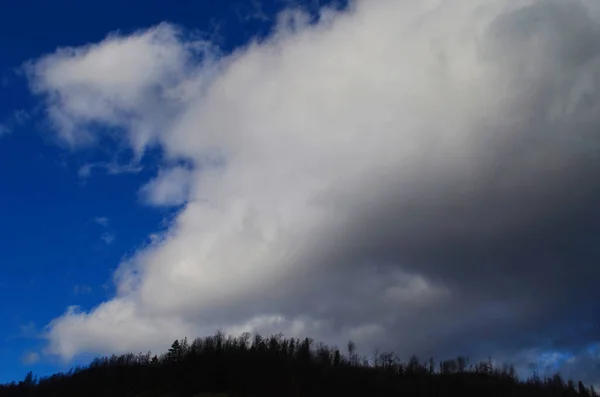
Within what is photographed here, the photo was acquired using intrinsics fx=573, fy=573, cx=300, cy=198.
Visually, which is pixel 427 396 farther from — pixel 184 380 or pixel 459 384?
pixel 184 380

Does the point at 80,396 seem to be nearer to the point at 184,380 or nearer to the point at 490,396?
the point at 184,380

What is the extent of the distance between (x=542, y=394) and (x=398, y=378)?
48.9 meters

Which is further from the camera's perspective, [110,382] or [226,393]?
[110,382]

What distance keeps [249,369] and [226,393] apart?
12024mm

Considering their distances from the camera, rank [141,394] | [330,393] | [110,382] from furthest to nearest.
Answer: [110,382], [141,394], [330,393]

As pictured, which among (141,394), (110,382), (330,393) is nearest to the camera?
(330,393)

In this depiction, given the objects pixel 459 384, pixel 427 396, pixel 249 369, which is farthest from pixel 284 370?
pixel 459 384

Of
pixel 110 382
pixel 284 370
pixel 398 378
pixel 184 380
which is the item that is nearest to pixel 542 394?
pixel 398 378

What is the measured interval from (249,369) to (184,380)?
71.6ft

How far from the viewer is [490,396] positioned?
181000 millimetres

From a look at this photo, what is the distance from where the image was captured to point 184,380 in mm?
189625

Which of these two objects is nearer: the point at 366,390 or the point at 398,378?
the point at 366,390

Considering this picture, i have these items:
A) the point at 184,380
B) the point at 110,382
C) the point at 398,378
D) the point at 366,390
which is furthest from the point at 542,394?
the point at 110,382

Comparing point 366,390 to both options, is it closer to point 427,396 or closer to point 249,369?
point 427,396
